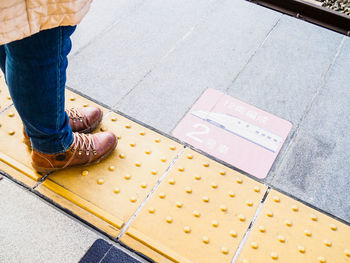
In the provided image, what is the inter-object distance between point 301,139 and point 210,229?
928 mm

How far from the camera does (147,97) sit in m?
2.41

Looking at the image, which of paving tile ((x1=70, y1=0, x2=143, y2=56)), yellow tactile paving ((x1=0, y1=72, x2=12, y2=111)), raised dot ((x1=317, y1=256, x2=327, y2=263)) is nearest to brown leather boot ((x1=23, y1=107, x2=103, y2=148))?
yellow tactile paving ((x1=0, y1=72, x2=12, y2=111))

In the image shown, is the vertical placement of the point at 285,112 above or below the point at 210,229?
above

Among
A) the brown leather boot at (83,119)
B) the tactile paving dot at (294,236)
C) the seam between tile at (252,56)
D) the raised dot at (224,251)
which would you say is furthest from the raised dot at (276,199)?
the brown leather boot at (83,119)

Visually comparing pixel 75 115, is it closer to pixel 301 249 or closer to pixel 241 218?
pixel 241 218

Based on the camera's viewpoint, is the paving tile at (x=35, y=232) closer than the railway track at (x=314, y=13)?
Yes

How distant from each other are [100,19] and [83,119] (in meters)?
1.32

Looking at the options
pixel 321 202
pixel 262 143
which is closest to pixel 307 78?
pixel 262 143

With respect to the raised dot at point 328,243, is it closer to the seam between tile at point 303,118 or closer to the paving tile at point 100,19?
the seam between tile at point 303,118

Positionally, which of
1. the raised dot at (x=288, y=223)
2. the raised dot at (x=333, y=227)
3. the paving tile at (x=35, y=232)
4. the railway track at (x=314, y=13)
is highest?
the railway track at (x=314, y=13)

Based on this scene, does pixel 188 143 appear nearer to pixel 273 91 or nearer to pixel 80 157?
pixel 80 157

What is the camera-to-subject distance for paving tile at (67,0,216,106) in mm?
2461

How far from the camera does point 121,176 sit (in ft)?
6.44

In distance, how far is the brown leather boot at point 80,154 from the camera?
180cm
